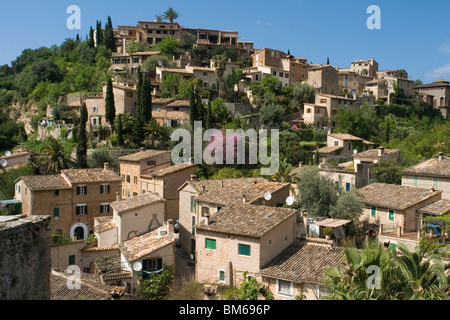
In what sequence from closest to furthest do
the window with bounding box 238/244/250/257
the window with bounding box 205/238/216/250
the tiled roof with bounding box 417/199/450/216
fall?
the window with bounding box 238/244/250/257, the window with bounding box 205/238/216/250, the tiled roof with bounding box 417/199/450/216

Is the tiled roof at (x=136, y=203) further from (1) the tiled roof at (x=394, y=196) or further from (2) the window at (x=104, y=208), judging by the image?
(1) the tiled roof at (x=394, y=196)

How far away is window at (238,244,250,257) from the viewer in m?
19.1

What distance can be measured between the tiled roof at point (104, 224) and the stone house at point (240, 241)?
7.74 m

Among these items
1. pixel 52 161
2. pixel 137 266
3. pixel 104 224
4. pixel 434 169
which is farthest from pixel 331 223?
pixel 52 161

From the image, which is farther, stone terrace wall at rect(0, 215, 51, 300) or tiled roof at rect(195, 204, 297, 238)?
tiled roof at rect(195, 204, 297, 238)

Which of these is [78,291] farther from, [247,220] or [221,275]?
[247,220]

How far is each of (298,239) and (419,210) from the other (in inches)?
317

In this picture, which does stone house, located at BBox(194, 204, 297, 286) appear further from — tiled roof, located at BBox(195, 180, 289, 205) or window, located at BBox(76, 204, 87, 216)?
window, located at BBox(76, 204, 87, 216)

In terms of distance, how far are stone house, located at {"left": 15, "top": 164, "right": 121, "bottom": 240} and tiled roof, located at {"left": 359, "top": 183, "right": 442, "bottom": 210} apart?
17477 mm

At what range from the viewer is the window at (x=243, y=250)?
62.8 ft

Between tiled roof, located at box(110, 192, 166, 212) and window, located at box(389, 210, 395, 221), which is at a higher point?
tiled roof, located at box(110, 192, 166, 212)

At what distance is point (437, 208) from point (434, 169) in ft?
17.2

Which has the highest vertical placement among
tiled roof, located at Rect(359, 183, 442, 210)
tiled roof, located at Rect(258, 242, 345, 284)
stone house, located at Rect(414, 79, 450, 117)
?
stone house, located at Rect(414, 79, 450, 117)

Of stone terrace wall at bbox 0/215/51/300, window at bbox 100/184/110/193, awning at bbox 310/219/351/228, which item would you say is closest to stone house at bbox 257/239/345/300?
awning at bbox 310/219/351/228
